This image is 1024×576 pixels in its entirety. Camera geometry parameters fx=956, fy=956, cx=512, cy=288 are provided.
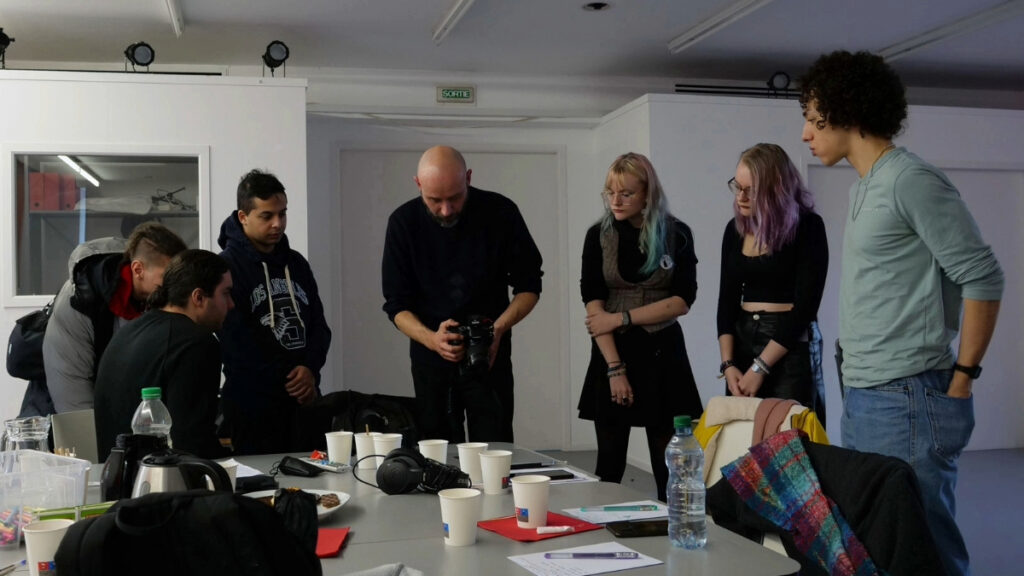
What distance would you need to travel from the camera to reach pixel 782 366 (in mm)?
3088

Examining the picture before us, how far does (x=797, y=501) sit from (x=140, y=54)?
4709 millimetres

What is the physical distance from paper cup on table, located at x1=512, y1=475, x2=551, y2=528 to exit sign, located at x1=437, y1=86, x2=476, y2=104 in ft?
16.5

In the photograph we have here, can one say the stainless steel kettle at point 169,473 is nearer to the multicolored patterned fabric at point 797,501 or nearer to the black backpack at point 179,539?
the black backpack at point 179,539

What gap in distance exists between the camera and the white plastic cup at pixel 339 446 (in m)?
2.37

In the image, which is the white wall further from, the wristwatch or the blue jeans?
the wristwatch

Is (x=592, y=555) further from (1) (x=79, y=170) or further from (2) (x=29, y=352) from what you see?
(1) (x=79, y=170)

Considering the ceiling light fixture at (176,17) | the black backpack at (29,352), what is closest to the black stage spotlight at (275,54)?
the ceiling light fixture at (176,17)

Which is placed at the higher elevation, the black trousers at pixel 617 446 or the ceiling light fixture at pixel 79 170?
the ceiling light fixture at pixel 79 170

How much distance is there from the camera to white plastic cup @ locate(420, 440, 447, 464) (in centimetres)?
227

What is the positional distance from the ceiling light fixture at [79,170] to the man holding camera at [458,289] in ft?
8.69

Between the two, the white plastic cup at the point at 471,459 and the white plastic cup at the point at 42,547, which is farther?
the white plastic cup at the point at 471,459

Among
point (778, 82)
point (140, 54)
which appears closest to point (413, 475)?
point (140, 54)

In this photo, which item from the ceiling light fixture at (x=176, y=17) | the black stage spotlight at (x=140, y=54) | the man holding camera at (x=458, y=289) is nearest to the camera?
the man holding camera at (x=458, y=289)

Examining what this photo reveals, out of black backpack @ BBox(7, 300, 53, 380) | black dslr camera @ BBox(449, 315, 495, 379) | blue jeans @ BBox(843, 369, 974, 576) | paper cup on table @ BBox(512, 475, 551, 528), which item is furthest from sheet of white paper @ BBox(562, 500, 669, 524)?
black backpack @ BBox(7, 300, 53, 380)
